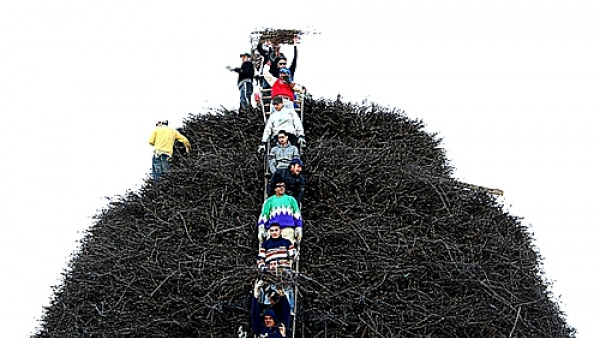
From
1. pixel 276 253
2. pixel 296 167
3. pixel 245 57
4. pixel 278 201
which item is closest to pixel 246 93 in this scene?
pixel 245 57

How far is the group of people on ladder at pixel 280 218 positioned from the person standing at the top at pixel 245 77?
2.29 meters

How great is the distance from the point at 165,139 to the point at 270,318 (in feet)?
21.4

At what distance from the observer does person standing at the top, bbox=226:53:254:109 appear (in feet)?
60.0

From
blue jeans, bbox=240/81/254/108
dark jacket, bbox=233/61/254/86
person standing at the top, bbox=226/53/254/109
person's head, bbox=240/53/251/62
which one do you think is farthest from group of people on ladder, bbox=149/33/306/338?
person's head, bbox=240/53/251/62

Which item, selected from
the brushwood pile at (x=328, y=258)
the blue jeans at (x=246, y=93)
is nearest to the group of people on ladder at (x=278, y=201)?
the brushwood pile at (x=328, y=258)

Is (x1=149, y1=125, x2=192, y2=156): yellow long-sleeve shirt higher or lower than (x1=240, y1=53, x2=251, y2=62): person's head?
lower

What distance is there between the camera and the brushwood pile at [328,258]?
11367 millimetres

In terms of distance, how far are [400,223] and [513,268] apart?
1.91 m

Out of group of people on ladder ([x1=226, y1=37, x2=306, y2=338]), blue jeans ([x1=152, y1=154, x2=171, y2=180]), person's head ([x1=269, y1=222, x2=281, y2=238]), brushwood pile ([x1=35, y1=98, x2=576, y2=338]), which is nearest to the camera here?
group of people on ladder ([x1=226, y1=37, x2=306, y2=338])

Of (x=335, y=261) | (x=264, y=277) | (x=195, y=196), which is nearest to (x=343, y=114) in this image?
(x=195, y=196)

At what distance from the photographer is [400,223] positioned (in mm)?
12617

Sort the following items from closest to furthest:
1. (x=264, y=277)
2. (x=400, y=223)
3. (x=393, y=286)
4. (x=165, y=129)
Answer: (x=264, y=277)
(x=393, y=286)
(x=400, y=223)
(x=165, y=129)

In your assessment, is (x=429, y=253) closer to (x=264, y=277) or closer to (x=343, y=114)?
(x=264, y=277)

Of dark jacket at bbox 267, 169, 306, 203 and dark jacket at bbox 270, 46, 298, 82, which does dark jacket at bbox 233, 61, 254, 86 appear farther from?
dark jacket at bbox 267, 169, 306, 203
